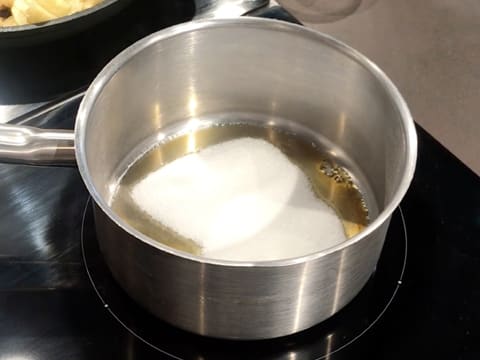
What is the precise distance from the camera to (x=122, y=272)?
1.63ft

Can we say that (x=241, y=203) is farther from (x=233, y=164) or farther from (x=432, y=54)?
(x=432, y=54)

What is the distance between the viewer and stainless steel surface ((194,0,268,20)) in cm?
79

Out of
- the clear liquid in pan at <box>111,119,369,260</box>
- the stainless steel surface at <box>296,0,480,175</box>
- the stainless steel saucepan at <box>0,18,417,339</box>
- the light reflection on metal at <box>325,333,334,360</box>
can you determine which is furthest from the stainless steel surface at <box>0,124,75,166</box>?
the stainless steel surface at <box>296,0,480,175</box>

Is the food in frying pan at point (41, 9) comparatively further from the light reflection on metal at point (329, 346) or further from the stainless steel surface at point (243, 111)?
the light reflection on metal at point (329, 346)

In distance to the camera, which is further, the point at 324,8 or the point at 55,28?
the point at 324,8

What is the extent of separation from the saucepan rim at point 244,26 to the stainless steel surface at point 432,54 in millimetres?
315

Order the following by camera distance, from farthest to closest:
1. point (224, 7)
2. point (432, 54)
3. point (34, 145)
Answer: point (432, 54), point (224, 7), point (34, 145)

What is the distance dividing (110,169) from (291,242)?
0.64 feet

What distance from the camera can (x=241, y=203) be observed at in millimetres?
596

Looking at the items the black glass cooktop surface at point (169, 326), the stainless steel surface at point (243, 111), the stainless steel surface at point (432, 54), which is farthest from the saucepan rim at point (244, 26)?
the stainless steel surface at point (432, 54)

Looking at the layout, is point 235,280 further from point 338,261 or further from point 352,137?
point 352,137

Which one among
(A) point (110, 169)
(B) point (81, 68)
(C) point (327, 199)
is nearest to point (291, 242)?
(C) point (327, 199)

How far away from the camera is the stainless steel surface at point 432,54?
87cm

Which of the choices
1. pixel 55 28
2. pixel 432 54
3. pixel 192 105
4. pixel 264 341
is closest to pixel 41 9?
pixel 55 28
